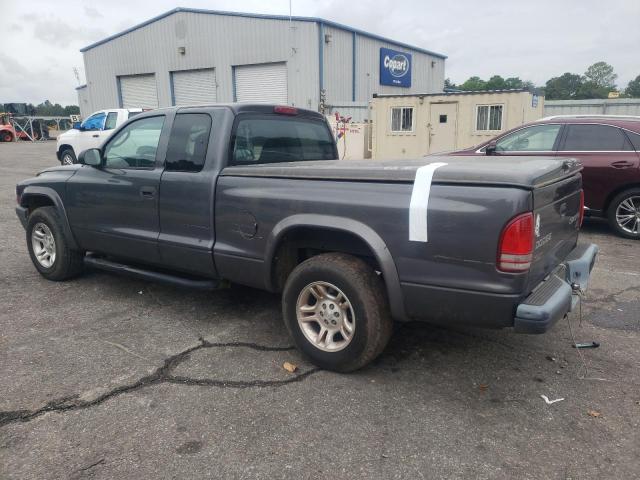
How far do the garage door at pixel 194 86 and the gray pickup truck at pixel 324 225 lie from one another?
19097mm

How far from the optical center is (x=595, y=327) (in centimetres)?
412

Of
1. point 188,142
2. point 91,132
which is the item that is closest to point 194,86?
point 91,132

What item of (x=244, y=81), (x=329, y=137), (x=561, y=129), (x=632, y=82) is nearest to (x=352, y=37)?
(x=244, y=81)

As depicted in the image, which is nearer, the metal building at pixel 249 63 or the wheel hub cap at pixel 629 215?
the wheel hub cap at pixel 629 215

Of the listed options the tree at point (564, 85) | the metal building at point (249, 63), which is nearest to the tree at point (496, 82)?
the tree at point (564, 85)

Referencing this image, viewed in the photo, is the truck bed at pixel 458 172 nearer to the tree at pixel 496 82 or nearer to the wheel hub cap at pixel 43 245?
the wheel hub cap at pixel 43 245

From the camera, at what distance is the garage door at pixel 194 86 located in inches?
907

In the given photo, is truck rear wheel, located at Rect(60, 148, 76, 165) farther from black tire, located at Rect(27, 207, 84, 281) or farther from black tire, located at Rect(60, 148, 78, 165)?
black tire, located at Rect(27, 207, 84, 281)

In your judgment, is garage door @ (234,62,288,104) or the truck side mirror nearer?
the truck side mirror

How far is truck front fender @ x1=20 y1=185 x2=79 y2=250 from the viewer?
502 cm

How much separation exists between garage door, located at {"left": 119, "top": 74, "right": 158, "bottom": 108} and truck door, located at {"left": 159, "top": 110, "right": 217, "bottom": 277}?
22818 millimetres

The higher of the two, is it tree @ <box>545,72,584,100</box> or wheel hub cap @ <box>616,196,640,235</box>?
tree @ <box>545,72,584,100</box>

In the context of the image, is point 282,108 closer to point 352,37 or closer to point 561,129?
point 561,129

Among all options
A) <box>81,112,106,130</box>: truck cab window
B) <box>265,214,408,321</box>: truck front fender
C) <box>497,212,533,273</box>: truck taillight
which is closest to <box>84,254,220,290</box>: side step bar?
<box>265,214,408,321</box>: truck front fender
